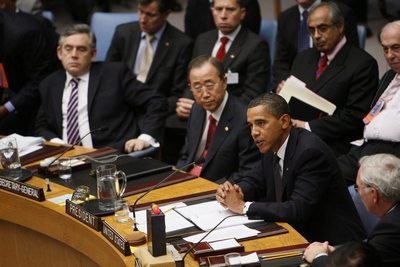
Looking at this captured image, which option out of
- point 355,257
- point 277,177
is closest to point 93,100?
point 277,177

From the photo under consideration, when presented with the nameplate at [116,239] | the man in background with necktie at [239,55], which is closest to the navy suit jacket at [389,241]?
the nameplate at [116,239]

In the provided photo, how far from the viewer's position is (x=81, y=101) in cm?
522

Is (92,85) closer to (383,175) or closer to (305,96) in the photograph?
(305,96)

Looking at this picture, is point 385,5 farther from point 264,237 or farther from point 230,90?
point 264,237

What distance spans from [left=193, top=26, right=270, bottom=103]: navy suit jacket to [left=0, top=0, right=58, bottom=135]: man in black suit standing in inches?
52.9

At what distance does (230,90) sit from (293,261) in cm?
260

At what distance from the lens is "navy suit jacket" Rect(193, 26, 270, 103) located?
216 inches

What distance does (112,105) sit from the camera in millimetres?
5215

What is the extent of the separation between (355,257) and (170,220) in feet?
3.93

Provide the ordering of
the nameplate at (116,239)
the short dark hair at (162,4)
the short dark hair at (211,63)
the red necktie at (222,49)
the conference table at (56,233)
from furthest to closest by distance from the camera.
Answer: the short dark hair at (162,4), the red necktie at (222,49), the short dark hair at (211,63), the conference table at (56,233), the nameplate at (116,239)

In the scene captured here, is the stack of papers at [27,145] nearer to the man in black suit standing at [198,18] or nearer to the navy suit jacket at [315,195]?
the navy suit jacket at [315,195]

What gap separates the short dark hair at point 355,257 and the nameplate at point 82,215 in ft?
4.12

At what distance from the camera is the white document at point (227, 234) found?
3.32m

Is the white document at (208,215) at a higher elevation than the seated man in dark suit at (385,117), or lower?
lower
